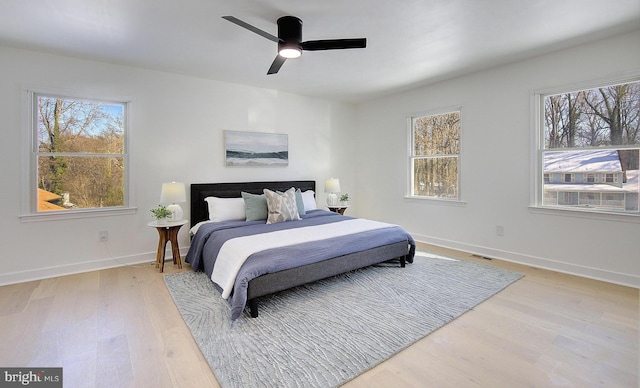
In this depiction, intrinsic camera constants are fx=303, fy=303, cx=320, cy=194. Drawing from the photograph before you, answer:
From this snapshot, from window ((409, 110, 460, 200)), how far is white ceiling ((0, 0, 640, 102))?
0.93 metres

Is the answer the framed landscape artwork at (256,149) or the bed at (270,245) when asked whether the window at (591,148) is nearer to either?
the bed at (270,245)

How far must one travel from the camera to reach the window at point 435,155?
4.62 meters

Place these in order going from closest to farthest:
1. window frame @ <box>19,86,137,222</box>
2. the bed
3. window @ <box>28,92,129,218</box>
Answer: the bed
window frame @ <box>19,86,137,222</box>
window @ <box>28,92,129,218</box>

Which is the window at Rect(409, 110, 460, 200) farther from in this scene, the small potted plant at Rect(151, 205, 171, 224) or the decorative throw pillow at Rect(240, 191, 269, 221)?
the small potted plant at Rect(151, 205, 171, 224)

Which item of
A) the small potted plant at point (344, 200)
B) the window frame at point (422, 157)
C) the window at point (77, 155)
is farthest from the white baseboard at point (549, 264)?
the window at point (77, 155)

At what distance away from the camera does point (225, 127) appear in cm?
457

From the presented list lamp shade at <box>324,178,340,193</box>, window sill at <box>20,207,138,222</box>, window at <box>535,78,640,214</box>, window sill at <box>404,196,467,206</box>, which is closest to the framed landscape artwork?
lamp shade at <box>324,178,340,193</box>

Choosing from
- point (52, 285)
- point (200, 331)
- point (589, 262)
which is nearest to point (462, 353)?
point (200, 331)

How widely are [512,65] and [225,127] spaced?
13.0 feet

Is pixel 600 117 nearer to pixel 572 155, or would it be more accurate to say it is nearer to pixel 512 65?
pixel 572 155

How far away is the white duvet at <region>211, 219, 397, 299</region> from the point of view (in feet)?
8.65

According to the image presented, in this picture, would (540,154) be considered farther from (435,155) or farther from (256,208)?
(256,208)

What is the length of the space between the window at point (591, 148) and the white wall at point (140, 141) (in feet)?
11.4

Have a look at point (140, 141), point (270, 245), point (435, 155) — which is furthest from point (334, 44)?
point (435, 155)
